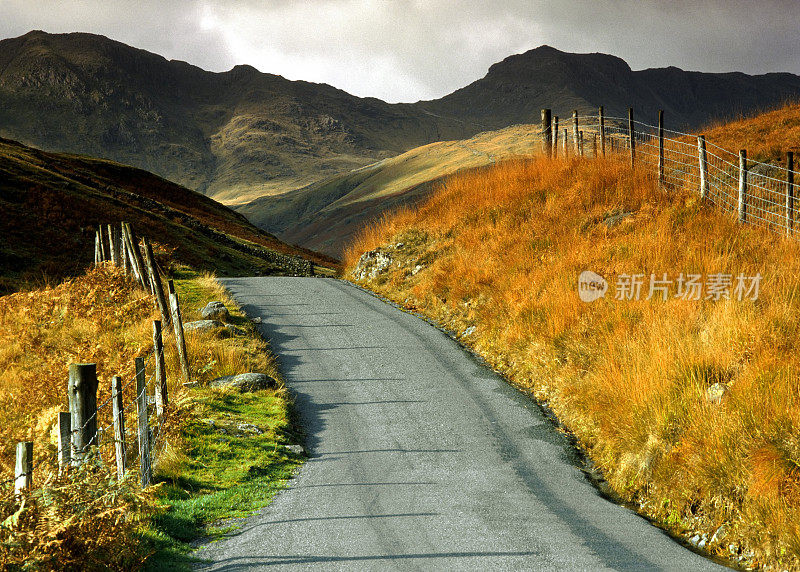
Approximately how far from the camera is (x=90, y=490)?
4770 mm

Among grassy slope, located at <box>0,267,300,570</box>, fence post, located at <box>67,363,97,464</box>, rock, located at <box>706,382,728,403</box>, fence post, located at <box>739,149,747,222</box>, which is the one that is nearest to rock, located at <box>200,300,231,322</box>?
grassy slope, located at <box>0,267,300,570</box>

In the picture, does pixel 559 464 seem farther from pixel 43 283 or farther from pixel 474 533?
pixel 43 283

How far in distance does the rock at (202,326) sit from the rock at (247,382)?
6.48ft

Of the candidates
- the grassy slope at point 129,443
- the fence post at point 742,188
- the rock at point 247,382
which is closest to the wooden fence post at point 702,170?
the fence post at point 742,188

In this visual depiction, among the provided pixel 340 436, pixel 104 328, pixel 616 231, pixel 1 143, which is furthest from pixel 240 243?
pixel 340 436

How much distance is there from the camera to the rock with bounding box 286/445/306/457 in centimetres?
761

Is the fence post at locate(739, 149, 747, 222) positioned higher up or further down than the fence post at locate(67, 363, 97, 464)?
higher up

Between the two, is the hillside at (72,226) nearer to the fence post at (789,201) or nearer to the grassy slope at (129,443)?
the grassy slope at (129,443)

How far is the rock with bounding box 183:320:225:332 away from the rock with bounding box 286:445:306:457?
4607 millimetres

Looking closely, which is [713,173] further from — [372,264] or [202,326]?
[202,326]

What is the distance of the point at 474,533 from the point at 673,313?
481 centimetres

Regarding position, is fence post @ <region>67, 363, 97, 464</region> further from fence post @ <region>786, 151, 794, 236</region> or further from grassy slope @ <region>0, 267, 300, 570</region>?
fence post @ <region>786, 151, 794, 236</region>

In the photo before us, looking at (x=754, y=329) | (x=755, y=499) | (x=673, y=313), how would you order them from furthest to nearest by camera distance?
(x=673, y=313) < (x=754, y=329) < (x=755, y=499)

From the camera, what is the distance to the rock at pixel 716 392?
6305 millimetres
